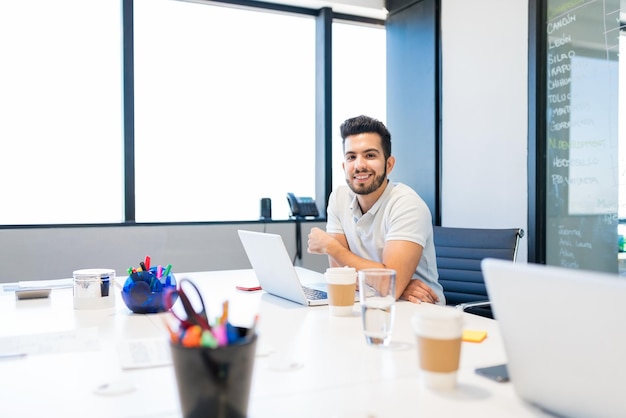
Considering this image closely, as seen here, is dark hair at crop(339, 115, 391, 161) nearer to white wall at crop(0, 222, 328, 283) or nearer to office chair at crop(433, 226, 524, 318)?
office chair at crop(433, 226, 524, 318)

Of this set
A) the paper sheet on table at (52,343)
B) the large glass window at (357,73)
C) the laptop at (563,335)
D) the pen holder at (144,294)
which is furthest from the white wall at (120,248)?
the laptop at (563,335)

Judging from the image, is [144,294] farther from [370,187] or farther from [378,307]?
[370,187]

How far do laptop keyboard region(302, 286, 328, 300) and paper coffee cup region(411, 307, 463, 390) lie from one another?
838 millimetres

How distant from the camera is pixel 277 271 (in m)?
1.74

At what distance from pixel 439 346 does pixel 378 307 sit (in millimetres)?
310

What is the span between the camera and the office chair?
2.34m

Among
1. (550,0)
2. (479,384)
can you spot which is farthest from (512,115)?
(479,384)

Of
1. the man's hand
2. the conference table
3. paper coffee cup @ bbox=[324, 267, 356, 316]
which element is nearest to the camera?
the conference table

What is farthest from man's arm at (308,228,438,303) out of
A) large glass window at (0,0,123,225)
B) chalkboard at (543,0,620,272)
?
large glass window at (0,0,123,225)

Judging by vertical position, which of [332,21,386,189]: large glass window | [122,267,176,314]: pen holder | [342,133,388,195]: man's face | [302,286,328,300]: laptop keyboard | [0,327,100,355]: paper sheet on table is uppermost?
[332,21,386,189]: large glass window

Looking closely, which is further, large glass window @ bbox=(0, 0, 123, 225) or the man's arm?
large glass window @ bbox=(0, 0, 123, 225)

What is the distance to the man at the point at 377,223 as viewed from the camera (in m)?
1.95

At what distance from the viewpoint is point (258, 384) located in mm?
942

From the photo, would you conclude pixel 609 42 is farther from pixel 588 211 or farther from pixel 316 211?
pixel 316 211
